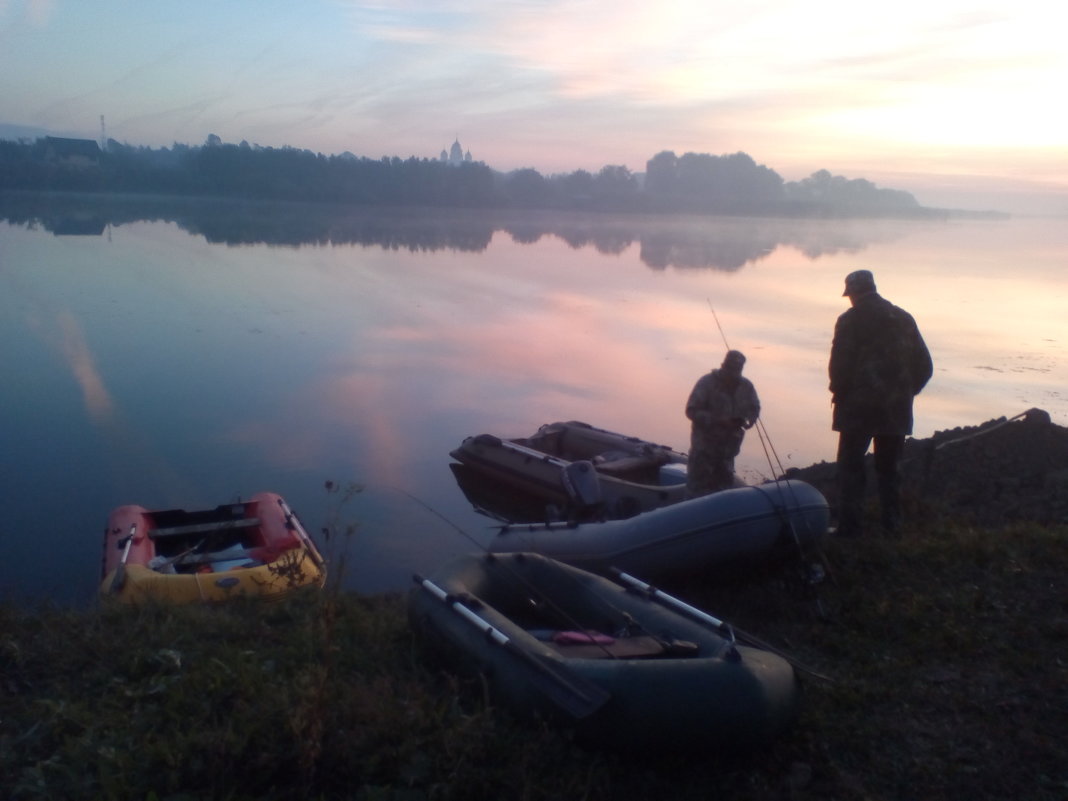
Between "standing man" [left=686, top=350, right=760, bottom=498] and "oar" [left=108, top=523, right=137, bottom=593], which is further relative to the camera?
"standing man" [left=686, top=350, right=760, bottom=498]

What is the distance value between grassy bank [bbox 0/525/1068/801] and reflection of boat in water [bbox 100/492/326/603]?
1.24 m

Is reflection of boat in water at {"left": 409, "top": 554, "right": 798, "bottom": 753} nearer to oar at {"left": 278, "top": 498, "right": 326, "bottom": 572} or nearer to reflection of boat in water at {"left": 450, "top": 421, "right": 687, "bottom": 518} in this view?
oar at {"left": 278, "top": 498, "right": 326, "bottom": 572}

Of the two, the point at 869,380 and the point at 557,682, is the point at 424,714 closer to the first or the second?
the point at 557,682

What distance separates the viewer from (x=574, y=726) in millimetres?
3232

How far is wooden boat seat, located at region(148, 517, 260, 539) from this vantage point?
7820 mm

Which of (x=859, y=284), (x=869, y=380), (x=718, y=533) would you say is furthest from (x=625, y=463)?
(x=718, y=533)

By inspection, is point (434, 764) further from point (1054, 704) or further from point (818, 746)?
point (1054, 704)

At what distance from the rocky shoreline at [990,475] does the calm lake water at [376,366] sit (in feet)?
7.46

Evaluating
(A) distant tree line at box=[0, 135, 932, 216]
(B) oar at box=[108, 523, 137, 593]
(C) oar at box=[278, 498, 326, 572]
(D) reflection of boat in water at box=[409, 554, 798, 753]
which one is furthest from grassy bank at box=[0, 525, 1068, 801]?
(A) distant tree line at box=[0, 135, 932, 216]

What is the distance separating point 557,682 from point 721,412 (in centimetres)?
389

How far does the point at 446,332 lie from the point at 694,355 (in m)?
6.30

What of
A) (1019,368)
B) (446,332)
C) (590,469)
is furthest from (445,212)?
(590,469)

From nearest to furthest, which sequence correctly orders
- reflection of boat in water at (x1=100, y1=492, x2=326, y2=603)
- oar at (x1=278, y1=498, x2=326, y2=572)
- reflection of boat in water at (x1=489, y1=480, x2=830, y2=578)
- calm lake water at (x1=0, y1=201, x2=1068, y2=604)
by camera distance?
reflection of boat in water at (x1=489, y1=480, x2=830, y2=578)
reflection of boat in water at (x1=100, y1=492, x2=326, y2=603)
oar at (x1=278, y1=498, x2=326, y2=572)
calm lake water at (x1=0, y1=201, x2=1068, y2=604)

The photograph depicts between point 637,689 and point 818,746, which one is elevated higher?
point 637,689
